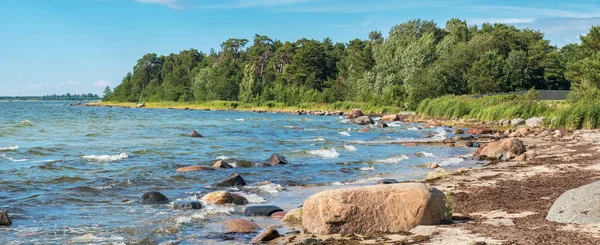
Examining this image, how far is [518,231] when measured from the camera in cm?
923

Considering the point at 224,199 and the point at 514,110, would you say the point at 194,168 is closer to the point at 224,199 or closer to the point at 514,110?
the point at 224,199

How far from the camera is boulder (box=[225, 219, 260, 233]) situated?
11170 mm

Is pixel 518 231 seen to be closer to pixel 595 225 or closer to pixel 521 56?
pixel 595 225

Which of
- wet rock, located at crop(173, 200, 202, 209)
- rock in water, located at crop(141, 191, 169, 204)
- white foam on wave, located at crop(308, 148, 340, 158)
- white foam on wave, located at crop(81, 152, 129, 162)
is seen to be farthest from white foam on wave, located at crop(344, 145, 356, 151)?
wet rock, located at crop(173, 200, 202, 209)

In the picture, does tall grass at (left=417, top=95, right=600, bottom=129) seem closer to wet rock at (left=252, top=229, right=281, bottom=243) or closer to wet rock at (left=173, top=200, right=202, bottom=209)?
wet rock at (left=173, top=200, right=202, bottom=209)

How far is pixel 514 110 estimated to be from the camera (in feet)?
146

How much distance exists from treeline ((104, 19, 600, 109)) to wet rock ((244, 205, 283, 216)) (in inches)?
1604

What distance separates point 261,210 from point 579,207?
6539 mm

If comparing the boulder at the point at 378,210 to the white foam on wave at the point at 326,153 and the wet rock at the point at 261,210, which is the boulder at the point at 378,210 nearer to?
the wet rock at the point at 261,210

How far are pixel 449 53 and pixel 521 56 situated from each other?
9.52 m

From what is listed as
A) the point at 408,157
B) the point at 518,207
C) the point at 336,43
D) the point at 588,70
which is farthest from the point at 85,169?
the point at 336,43

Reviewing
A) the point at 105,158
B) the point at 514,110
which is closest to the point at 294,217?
the point at 105,158

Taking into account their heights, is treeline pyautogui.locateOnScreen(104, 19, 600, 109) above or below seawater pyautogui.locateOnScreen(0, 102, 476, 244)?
above

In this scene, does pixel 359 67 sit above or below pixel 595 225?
above
